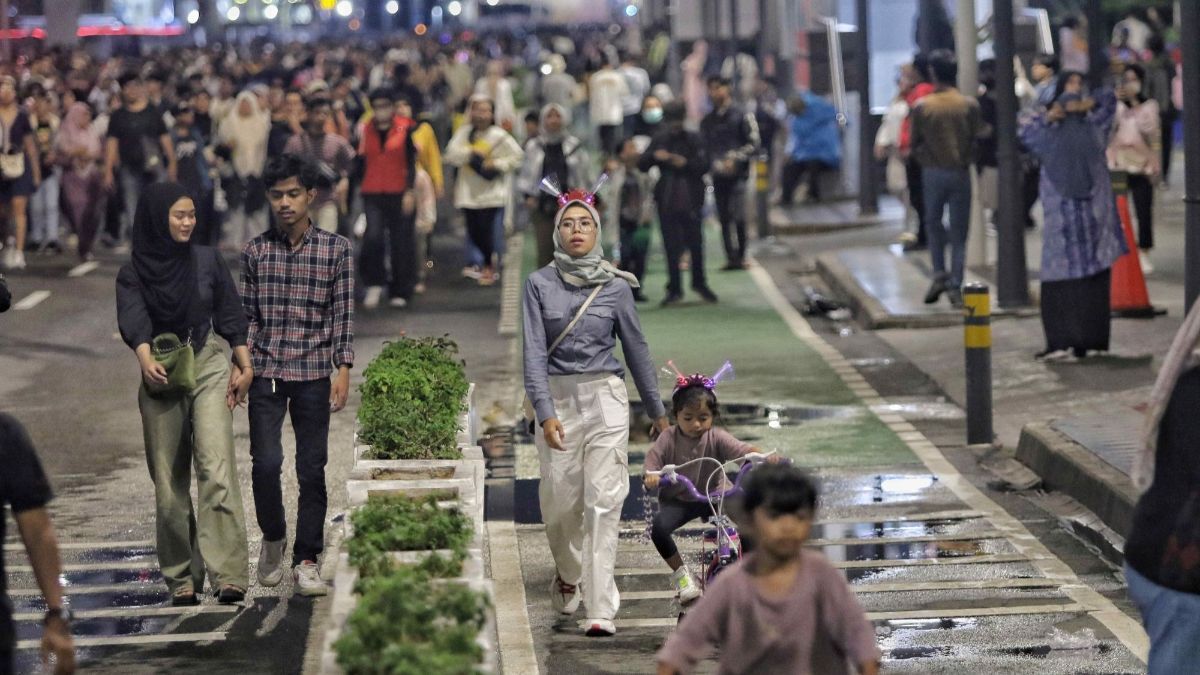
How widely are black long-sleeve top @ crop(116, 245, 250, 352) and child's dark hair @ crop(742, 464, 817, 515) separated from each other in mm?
4642

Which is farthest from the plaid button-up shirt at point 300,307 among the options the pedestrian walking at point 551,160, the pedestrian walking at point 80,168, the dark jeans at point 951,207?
the pedestrian walking at point 80,168

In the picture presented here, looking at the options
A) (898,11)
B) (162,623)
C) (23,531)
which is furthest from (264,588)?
(898,11)

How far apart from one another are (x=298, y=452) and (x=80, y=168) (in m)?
15.5

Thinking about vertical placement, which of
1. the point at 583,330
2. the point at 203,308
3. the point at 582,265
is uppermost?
the point at 582,265

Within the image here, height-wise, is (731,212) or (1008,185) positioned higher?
(1008,185)

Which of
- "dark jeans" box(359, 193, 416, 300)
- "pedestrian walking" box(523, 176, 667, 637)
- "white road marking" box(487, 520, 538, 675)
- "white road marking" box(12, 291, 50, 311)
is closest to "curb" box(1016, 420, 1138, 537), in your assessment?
"pedestrian walking" box(523, 176, 667, 637)

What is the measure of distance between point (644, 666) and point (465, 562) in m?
1.69

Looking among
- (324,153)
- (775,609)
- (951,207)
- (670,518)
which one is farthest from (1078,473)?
(324,153)

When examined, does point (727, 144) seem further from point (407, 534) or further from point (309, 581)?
point (407, 534)

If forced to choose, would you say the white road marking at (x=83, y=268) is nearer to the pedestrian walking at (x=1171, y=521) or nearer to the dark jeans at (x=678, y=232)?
the dark jeans at (x=678, y=232)

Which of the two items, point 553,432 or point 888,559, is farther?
point 888,559

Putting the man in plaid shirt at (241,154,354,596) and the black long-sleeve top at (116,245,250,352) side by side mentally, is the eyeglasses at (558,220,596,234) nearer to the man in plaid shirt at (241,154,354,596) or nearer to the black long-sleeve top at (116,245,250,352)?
the man in plaid shirt at (241,154,354,596)

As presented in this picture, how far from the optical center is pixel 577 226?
364 inches

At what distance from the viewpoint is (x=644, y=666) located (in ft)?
28.0
